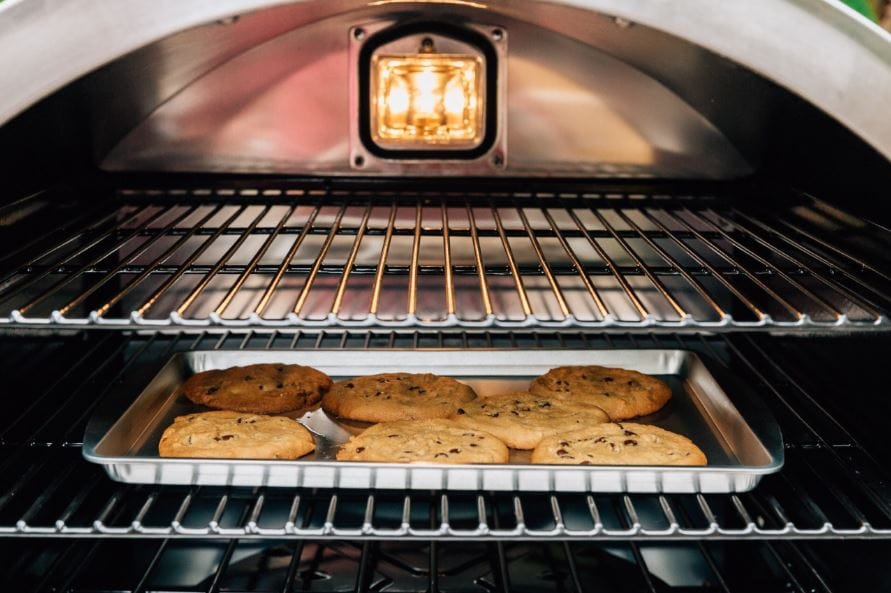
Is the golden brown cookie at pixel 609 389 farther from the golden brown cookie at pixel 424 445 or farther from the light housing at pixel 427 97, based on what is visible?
the light housing at pixel 427 97

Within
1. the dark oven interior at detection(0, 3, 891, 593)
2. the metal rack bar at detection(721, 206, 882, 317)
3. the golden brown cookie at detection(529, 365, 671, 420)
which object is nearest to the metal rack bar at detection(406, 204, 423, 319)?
the dark oven interior at detection(0, 3, 891, 593)

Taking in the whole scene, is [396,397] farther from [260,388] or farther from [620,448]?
[620,448]

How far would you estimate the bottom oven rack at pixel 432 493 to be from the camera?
1.05 meters

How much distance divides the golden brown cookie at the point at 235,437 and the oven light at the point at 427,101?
1.66ft

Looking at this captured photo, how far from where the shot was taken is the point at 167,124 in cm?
157

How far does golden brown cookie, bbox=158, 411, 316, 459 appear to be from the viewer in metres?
1.30

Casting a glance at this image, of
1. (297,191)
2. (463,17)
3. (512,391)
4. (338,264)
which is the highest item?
(463,17)

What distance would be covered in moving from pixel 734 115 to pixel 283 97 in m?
0.73

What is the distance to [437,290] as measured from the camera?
1694 millimetres

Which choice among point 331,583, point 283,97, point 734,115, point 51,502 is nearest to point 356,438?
point 331,583

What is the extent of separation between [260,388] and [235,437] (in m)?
0.20

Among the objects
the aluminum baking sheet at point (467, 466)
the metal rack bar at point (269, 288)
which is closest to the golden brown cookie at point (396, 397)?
the aluminum baking sheet at point (467, 466)

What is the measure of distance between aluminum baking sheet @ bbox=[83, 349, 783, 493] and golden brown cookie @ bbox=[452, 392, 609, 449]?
3 centimetres

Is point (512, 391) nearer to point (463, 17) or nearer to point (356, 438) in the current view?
point (356, 438)
